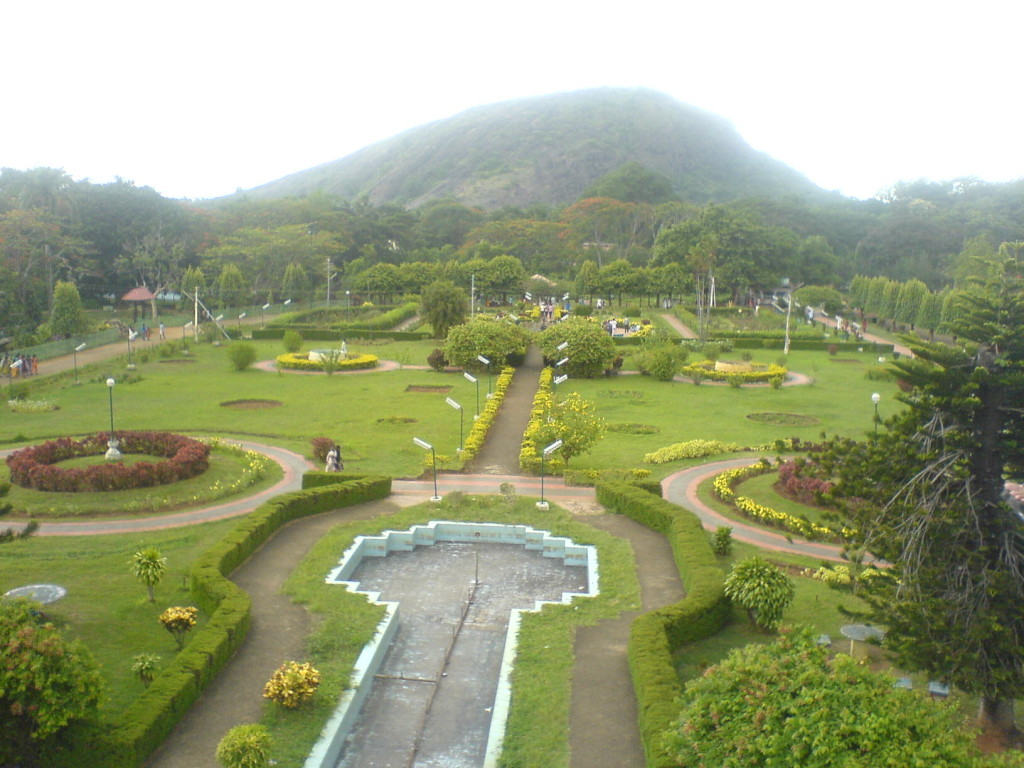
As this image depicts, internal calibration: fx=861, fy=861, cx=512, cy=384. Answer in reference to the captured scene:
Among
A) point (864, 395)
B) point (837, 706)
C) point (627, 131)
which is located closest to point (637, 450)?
point (864, 395)

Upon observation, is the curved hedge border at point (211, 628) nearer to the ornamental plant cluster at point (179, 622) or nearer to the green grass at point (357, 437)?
the ornamental plant cluster at point (179, 622)

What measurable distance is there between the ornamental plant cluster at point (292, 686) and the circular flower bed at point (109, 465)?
11463 millimetres

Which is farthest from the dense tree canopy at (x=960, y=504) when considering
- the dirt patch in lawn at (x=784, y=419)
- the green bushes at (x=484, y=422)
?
the dirt patch in lawn at (x=784, y=419)

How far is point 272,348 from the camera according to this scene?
166ft

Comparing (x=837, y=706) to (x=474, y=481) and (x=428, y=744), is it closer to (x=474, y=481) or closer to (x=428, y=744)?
(x=428, y=744)

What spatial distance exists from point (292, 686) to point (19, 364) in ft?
109

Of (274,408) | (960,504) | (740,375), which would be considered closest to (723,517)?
(960,504)

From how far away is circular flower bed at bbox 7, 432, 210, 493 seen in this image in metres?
20.9

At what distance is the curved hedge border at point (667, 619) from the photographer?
10.7 metres

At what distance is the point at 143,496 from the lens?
20875mm

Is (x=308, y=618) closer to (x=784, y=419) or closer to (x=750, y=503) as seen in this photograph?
(x=750, y=503)

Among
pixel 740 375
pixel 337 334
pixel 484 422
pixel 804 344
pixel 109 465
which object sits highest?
pixel 337 334

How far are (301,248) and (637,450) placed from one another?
168ft

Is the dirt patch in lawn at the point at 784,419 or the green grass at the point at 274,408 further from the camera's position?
the dirt patch in lawn at the point at 784,419
